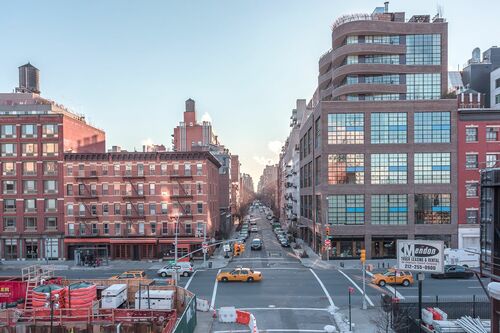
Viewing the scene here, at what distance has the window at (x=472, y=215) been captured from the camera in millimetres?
51938

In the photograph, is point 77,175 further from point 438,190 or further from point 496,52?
point 496,52

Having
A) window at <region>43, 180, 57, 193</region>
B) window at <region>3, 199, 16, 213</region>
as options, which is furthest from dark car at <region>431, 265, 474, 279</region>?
window at <region>3, 199, 16, 213</region>

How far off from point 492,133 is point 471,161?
468 cm

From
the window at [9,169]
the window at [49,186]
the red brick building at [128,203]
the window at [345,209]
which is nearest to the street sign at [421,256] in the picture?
the window at [345,209]

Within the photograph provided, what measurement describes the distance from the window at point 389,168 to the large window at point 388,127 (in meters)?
2.31

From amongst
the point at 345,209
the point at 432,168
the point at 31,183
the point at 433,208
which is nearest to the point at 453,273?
the point at 433,208

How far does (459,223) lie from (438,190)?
538 cm

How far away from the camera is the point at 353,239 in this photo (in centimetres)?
5309

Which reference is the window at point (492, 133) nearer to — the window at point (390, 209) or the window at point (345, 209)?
the window at point (390, 209)

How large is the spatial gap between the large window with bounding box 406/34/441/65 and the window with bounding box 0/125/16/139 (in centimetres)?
5974

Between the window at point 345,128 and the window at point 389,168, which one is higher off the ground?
the window at point 345,128

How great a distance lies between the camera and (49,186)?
55.3 meters

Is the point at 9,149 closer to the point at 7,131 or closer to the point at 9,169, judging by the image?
the point at 7,131

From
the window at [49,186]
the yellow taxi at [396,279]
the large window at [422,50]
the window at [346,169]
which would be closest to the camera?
the yellow taxi at [396,279]
